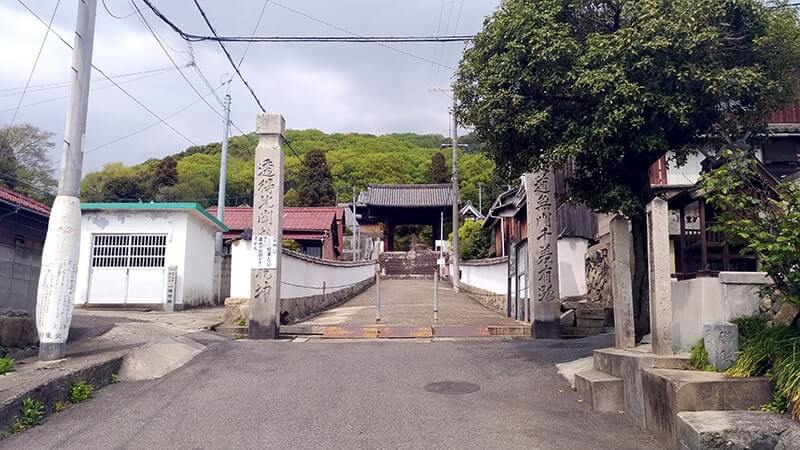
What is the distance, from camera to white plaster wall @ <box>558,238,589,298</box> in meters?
17.1

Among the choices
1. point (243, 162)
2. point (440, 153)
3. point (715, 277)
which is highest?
point (440, 153)

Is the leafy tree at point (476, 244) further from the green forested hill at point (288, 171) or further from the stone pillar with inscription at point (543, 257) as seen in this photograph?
the stone pillar with inscription at point (543, 257)

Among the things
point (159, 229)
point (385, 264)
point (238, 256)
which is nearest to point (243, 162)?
point (385, 264)

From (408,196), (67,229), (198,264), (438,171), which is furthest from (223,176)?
(438,171)

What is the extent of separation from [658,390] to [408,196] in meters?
45.2

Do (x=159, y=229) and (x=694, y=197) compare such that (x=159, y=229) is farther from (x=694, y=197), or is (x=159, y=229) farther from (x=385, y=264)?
(x=385, y=264)

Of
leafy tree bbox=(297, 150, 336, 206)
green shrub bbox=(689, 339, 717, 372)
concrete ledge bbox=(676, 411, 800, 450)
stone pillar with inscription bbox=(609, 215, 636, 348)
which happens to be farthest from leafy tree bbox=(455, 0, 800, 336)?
leafy tree bbox=(297, 150, 336, 206)

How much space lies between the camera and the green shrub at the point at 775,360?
4957 mm

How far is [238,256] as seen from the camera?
52.0ft

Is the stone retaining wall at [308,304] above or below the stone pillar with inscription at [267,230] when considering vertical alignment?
below

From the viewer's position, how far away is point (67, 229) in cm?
820

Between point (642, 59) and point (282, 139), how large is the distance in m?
8.40

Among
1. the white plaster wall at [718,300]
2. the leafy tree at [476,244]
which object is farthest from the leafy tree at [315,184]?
the white plaster wall at [718,300]

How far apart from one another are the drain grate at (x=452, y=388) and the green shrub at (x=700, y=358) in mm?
2704
